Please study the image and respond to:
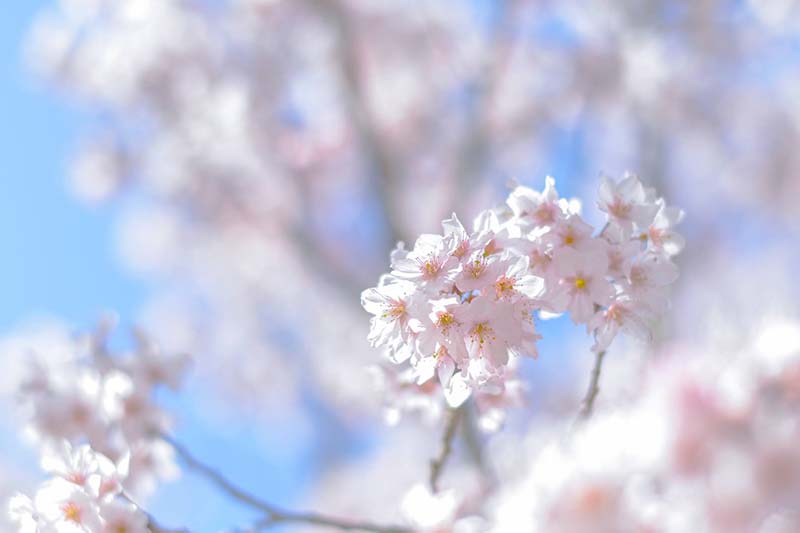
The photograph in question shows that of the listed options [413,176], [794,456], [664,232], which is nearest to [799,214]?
[413,176]

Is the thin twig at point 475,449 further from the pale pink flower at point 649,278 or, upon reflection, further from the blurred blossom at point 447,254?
the pale pink flower at point 649,278

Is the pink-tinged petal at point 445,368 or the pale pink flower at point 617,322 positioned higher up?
the pale pink flower at point 617,322

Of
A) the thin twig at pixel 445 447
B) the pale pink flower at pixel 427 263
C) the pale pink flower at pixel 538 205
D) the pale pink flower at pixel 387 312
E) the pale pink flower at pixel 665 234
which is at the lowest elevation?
the thin twig at pixel 445 447

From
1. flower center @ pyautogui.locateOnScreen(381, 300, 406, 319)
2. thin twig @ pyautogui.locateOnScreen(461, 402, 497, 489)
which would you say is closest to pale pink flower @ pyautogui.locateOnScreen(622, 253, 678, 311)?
flower center @ pyautogui.locateOnScreen(381, 300, 406, 319)

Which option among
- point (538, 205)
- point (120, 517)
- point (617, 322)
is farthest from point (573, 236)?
point (120, 517)

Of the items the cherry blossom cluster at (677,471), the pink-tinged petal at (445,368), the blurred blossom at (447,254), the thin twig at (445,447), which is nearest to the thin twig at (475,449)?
the blurred blossom at (447,254)

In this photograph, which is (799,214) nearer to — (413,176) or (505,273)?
(413,176)

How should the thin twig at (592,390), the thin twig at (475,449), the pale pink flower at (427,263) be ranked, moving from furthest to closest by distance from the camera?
the thin twig at (475,449), the thin twig at (592,390), the pale pink flower at (427,263)
